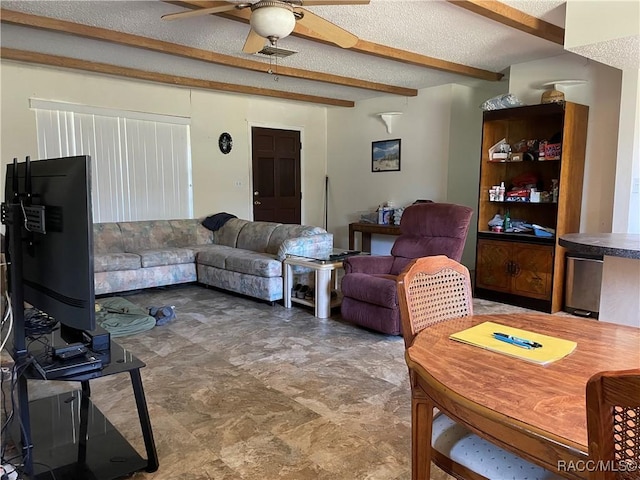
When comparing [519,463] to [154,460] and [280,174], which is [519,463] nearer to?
[154,460]

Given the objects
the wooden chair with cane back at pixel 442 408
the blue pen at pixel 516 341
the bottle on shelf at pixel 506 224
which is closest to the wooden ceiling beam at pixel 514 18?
the bottle on shelf at pixel 506 224

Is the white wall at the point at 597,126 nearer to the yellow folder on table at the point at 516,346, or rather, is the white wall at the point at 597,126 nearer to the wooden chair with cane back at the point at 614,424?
the yellow folder on table at the point at 516,346

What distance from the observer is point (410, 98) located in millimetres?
6605

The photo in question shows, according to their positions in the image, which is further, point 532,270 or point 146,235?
point 146,235

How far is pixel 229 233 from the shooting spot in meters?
6.00

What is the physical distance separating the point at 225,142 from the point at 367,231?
242 centimetres

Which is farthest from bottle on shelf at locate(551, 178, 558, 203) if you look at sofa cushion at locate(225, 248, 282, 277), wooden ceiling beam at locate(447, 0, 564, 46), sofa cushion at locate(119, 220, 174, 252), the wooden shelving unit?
sofa cushion at locate(119, 220, 174, 252)

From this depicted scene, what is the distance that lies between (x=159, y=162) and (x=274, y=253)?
2.22m

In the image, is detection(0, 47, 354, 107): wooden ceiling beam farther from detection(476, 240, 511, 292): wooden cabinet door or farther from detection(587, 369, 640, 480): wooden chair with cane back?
detection(587, 369, 640, 480): wooden chair with cane back

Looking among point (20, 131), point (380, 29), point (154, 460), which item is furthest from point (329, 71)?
point (154, 460)

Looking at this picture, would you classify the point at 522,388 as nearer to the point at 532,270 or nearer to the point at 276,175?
the point at 532,270

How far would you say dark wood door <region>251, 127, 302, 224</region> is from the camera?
7.21 meters

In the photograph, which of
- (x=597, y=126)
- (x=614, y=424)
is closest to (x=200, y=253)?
(x=597, y=126)

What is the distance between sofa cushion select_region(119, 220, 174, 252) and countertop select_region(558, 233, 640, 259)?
15.8ft
